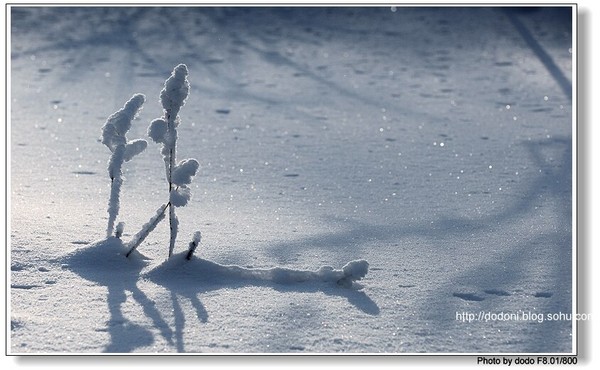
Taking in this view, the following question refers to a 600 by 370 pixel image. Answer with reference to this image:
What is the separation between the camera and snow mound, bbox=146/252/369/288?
9.56 feet

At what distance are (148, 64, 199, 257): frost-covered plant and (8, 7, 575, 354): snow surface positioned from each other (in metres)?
0.24

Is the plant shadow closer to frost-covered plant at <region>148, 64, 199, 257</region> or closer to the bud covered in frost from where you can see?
frost-covered plant at <region>148, 64, 199, 257</region>

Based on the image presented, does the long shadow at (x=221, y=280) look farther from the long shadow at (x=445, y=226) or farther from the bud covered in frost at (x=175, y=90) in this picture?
the bud covered in frost at (x=175, y=90)

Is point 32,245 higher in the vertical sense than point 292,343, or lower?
higher

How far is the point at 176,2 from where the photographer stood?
501cm

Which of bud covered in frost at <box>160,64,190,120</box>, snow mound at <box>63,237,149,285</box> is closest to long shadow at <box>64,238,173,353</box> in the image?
snow mound at <box>63,237,149,285</box>

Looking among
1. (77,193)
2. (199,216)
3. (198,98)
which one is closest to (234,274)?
(199,216)

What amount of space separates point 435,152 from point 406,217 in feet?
4.32

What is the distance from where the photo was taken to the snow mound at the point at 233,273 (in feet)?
9.56

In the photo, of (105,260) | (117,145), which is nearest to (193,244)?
(105,260)

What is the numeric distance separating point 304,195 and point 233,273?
116 centimetres

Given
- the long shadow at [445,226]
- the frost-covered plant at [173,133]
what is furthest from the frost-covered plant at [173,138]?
the long shadow at [445,226]

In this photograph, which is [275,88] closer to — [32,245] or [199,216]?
[199,216]

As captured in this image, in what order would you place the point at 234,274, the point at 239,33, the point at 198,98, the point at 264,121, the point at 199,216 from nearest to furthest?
1. the point at 234,274
2. the point at 199,216
3. the point at 264,121
4. the point at 198,98
5. the point at 239,33
